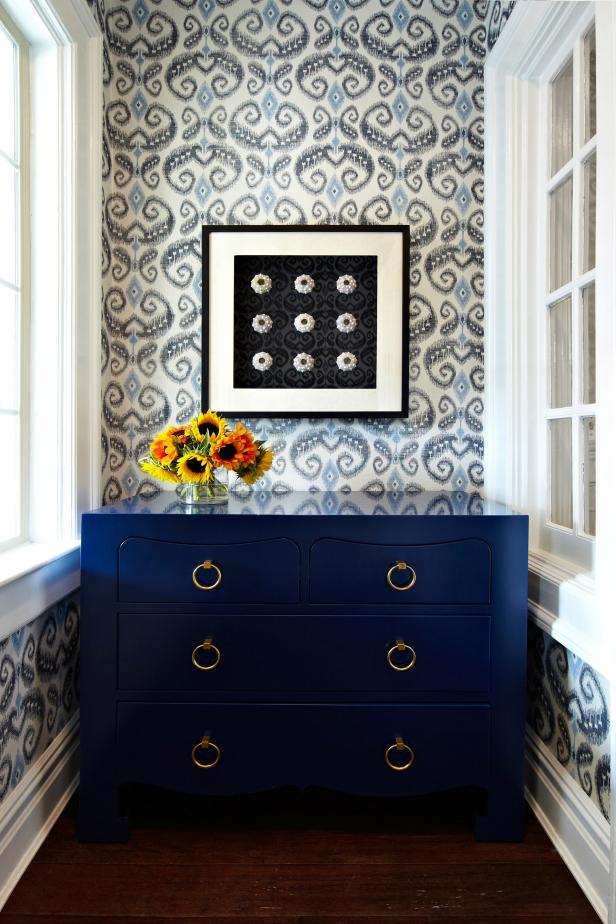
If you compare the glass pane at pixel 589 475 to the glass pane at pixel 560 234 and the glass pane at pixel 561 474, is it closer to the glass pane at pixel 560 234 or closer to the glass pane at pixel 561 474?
the glass pane at pixel 561 474

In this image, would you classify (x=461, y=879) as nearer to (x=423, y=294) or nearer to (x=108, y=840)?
(x=108, y=840)

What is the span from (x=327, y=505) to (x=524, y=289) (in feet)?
3.15

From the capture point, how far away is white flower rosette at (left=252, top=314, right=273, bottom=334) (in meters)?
2.10

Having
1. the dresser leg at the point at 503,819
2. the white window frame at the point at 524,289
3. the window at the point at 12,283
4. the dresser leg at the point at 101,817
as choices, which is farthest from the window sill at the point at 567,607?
the window at the point at 12,283

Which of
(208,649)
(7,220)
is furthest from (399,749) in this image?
(7,220)

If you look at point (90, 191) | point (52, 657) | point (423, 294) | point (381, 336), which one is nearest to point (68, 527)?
point (52, 657)

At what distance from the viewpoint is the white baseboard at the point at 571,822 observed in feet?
4.53

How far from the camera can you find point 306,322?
6.86 ft

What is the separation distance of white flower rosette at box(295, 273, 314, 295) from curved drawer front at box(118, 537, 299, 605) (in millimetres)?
956

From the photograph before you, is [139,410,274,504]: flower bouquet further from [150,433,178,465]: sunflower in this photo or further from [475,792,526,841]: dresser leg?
[475,792,526,841]: dresser leg

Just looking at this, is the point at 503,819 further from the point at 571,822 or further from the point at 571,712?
the point at 571,712

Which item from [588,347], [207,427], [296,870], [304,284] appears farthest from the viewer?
[304,284]

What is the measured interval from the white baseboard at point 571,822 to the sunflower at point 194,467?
1265 millimetres

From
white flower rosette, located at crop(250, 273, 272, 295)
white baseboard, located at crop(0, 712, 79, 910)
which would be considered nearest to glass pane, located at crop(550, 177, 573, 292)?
white flower rosette, located at crop(250, 273, 272, 295)
